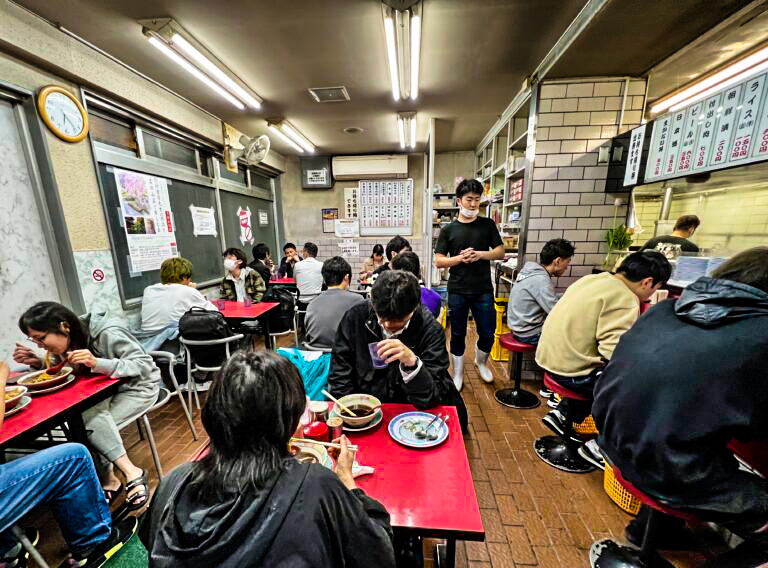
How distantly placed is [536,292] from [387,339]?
5.85ft

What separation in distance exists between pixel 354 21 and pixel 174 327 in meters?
3.00

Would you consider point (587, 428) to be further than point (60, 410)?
Yes

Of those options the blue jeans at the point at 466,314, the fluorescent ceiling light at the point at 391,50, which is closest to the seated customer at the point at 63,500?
the blue jeans at the point at 466,314

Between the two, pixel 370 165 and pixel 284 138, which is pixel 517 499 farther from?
pixel 370 165

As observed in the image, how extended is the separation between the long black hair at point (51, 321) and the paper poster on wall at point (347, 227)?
533cm

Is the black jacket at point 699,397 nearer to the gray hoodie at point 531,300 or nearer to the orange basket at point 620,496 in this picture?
the orange basket at point 620,496

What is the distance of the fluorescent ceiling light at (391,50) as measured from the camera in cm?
217

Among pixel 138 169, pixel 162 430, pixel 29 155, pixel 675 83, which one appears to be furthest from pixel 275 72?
pixel 675 83

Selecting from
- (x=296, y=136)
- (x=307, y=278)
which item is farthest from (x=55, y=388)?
(x=296, y=136)

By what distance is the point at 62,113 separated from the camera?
2.41 metres

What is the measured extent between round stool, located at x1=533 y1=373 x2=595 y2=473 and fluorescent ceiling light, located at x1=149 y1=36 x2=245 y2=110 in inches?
158

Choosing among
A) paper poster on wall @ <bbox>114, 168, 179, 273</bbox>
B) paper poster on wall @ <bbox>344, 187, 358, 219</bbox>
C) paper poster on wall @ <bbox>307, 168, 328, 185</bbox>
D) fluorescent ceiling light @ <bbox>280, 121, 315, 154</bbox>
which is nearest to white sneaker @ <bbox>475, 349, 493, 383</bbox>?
paper poster on wall @ <bbox>114, 168, 179, 273</bbox>

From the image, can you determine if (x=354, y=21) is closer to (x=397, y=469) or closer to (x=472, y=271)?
(x=472, y=271)

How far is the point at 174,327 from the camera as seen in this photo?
108 inches
